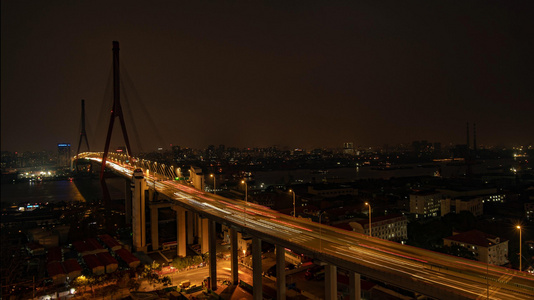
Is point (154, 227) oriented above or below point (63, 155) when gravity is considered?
below

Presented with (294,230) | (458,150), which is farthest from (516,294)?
(458,150)

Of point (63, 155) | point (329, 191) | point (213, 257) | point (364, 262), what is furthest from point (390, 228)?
point (63, 155)

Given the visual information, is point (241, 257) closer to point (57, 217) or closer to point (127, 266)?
point (127, 266)

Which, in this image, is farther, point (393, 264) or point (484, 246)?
point (484, 246)

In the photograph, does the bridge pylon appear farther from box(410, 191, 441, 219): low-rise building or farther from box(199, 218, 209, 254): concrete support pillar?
box(410, 191, 441, 219): low-rise building

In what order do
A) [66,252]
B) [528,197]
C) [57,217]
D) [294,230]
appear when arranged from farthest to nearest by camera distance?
[528,197], [57,217], [66,252], [294,230]

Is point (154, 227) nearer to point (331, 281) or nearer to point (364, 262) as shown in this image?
point (331, 281)

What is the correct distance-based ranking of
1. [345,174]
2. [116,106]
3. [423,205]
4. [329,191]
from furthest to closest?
[345,174]
[329,191]
[423,205]
[116,106]
